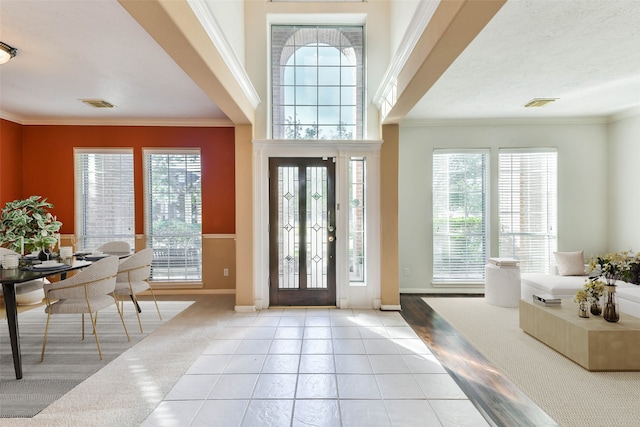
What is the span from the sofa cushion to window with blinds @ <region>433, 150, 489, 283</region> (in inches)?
33.4

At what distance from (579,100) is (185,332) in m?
5.87

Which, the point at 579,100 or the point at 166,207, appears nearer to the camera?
the point at 579,100

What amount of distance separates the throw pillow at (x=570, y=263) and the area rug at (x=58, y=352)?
545 cm

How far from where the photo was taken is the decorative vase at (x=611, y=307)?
2869mm

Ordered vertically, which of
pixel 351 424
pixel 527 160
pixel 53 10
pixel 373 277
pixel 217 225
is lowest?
pixel 351 424

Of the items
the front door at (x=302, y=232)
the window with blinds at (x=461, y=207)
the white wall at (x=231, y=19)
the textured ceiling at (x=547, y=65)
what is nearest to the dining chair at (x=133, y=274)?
the front door at (x=302, y=232)

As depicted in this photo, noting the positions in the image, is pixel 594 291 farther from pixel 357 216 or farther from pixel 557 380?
pixel 357 216

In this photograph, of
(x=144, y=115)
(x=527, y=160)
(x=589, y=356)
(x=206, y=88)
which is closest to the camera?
(x=589, y=356)

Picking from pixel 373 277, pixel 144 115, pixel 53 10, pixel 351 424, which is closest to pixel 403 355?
pixel 351 424

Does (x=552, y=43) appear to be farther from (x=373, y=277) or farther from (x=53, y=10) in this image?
(x=53, y=10)

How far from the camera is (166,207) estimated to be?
208 inches

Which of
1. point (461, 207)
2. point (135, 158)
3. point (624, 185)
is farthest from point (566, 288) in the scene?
point (135, 158)

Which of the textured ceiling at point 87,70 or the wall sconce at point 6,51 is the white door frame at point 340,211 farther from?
the wall sconce at point 6,51

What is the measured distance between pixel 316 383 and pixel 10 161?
224 inches
